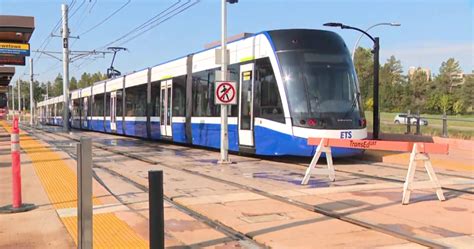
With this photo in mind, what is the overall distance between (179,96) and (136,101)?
23.0 feet

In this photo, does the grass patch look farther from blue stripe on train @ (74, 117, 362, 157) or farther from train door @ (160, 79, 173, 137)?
train door @ (160, 79, 173, 137)

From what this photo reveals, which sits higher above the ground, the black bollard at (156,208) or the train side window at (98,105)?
the train side window at (98,105)

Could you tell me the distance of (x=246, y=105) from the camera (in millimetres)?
14984

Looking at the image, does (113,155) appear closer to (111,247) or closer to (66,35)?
(111,247)

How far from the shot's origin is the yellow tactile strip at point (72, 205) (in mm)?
6002

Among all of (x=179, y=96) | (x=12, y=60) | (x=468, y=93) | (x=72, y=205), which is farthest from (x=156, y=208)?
(x=468, y=93)

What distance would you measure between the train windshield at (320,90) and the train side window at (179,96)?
6830mm

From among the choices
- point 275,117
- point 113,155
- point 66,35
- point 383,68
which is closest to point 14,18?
point 113,155

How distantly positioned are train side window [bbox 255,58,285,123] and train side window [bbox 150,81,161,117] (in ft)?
31.1

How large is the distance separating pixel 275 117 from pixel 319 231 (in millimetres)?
7656

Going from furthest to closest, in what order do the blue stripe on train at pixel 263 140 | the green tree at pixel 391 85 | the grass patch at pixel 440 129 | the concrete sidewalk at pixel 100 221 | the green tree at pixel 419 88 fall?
1. the green tree at pixel 419 88
2. the green tree at pixel 391 85
3. the grass patch at pixel 440 129
4. the blue stripe on train at pixel 263 140
5. the concrete sidewalk at pixel 100 221

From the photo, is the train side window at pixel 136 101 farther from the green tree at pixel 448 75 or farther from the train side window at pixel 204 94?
the green tree at pixel 448 75

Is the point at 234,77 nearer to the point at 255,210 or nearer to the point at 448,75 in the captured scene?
the point at 255,210

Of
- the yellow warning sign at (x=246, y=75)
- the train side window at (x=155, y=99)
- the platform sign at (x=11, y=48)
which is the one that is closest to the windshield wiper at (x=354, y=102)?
the yellow warning sign at (x=246, y=75)
